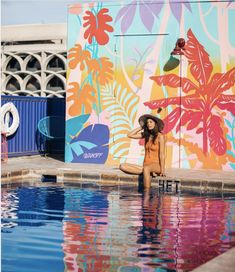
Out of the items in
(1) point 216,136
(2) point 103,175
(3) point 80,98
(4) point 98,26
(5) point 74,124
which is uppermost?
(4) point 98,26

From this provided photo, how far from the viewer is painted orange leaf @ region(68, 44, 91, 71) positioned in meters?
14.9

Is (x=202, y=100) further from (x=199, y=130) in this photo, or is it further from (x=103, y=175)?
(x=103, y=175)

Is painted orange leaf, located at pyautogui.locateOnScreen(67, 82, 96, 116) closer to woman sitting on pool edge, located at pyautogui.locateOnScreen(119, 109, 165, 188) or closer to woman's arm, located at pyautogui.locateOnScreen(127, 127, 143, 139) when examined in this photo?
woman's arm, located at pyautogui.locateOnScreen(127, 127, 143, 139)

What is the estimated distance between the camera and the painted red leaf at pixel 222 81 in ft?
44.5

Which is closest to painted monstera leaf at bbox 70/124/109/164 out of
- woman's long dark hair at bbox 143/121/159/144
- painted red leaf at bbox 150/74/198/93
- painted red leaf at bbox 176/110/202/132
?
painted red leaf at bbox 150/74/198/93

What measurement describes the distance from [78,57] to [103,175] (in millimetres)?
4201

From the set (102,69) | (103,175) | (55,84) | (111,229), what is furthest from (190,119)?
(55,84)

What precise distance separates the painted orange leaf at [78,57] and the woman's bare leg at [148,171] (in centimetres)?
446

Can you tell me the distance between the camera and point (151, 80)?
14258mm

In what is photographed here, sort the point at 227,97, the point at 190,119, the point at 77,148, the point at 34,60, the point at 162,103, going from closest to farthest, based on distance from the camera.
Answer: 1. the point at 227,97
2. the point at 190,119
3. the point at 162,103
4. the point at 77,148
5. the point at 34,60

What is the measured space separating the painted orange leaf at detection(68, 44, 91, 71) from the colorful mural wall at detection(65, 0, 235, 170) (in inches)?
1.1

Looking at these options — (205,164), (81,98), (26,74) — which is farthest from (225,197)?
(26,74)

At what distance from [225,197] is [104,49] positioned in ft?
19.9

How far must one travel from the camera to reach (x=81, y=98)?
591 inches
